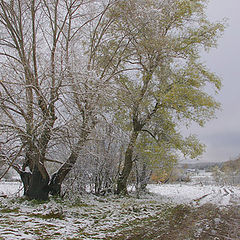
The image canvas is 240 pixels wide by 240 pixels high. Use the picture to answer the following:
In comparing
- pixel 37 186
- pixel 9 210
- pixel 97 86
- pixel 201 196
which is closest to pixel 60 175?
pixel 37 186

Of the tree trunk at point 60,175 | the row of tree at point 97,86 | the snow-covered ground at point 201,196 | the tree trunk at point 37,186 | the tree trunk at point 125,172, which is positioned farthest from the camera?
the snow-covered ground at point 201,196

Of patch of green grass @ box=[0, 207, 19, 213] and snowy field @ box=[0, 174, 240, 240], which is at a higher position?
patch of green grass @ box=[0, 207, 19, 213]

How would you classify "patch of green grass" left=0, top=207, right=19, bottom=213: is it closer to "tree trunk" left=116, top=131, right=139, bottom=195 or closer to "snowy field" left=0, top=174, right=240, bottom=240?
"snowy field" left=0, top=174, right=240, bottom=240

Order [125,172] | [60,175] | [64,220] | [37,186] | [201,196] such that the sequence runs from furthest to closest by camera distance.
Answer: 1. [201,196]
2. [125,172]
3. [60,175]
4. [37,186]
5. [64,220]

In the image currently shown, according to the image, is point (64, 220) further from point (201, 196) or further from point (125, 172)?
point (201, 196)

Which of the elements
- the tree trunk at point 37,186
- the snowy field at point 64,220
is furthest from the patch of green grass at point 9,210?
the tree trunk at point 37,186

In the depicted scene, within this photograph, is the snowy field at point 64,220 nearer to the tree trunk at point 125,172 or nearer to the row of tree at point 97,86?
the row of tree at point 97,86

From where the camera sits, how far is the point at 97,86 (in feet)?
24.5

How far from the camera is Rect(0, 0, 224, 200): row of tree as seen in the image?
7.14m

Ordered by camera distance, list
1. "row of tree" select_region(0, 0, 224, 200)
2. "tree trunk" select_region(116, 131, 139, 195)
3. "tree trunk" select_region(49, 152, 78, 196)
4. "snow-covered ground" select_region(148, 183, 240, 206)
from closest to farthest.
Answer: "row of tree" select_region(0, 0, 224, 200) → "tree trunk" select_region(49, 152, 78, 196) → "tree trunk" select_region(116, 131, 139, 195) → "snow-covered ground" select_region(148, 183, 240, 206)

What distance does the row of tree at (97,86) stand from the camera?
714 cm

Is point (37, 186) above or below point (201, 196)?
above

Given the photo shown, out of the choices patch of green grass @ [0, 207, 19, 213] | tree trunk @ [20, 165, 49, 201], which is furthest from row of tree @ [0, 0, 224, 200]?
patch of green grass @ [0, 207, 19, 213]

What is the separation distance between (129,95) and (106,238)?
5285 millimetres
